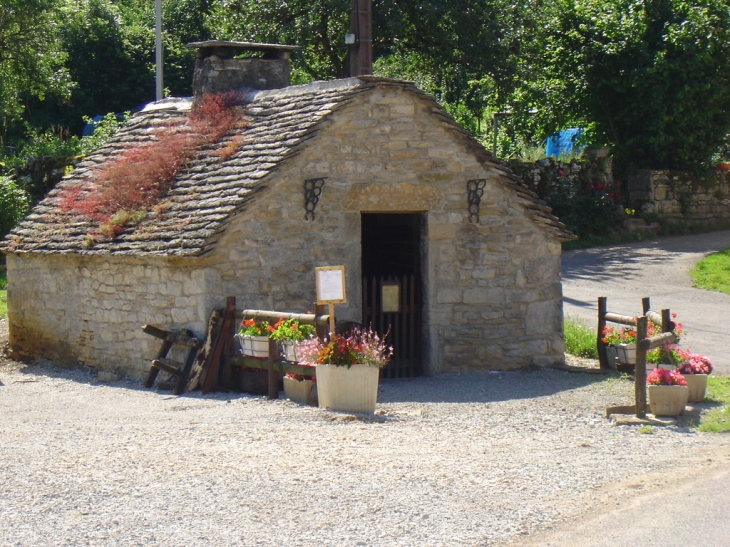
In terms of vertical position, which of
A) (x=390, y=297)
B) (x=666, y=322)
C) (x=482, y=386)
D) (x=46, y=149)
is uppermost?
(x=46, y=149)

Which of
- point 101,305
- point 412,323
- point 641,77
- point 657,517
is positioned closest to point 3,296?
point 101,305

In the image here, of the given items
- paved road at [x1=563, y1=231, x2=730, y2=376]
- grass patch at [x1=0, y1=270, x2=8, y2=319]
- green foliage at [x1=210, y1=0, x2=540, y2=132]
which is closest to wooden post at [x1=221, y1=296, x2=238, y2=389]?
paved road at [x1=563, y1=231, x2=730, y2=376]

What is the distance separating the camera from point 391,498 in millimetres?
6215

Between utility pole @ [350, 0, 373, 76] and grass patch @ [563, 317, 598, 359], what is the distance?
17.3ft

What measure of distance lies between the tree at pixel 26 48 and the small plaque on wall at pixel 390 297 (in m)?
18.0

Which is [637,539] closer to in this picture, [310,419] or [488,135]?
[310,419]

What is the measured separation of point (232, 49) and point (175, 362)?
17.7 feet

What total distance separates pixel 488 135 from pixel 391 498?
22.6m

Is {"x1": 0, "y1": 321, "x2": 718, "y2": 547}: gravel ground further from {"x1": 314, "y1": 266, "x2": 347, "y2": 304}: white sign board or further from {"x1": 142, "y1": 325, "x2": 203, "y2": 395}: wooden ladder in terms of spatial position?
{"x1": 314, "y1": 266, "x2": 347, "y2": 304}: white sign board

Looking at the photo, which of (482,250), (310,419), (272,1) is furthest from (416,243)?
(272,1)

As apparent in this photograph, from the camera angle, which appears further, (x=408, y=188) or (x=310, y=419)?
(x=408, y=188)

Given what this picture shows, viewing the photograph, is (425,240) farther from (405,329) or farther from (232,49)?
(232,49)

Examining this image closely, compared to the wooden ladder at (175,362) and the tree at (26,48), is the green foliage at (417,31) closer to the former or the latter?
the tree at (26,48)

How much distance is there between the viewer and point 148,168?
41.8ft
